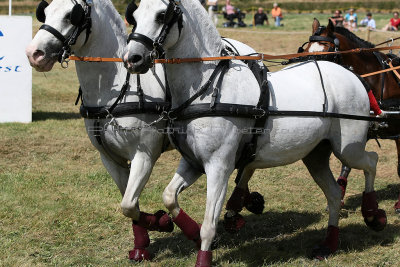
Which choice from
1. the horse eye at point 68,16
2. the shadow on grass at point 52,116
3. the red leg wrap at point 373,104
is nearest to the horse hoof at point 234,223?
the red leg wrap at point 373,104

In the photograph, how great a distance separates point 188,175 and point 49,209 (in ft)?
7.83

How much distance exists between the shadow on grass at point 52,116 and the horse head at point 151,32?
855cm

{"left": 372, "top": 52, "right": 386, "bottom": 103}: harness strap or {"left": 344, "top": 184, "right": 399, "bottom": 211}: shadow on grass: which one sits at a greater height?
{"left": 372, "top": 52, "right": 386, "bottom": 103}: harness strap

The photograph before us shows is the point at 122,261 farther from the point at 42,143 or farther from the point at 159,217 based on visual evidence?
the point at 42,143

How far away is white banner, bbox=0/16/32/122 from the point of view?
11.8 m

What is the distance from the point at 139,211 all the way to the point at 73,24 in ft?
5.42

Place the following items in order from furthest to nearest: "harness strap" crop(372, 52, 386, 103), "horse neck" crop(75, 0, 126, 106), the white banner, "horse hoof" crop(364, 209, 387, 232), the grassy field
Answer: the white banner, "harness strap" crop(372, 52, 386, 103), "horse hoof" crop(364, 209, 387, 232), the grassy field, "horse neck" crop(75, 0, 126, 106)

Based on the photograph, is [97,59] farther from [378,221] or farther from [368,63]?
[368,63]

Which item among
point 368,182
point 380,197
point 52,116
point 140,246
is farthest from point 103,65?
point 52,116

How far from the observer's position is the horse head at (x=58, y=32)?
4.52m

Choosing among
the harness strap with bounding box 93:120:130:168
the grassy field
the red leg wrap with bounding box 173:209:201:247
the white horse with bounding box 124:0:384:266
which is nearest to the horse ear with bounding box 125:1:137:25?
the white horse with bounding box 124:0:384:266

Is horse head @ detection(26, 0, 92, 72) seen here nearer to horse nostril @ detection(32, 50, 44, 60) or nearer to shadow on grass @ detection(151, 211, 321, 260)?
horse nostril @ detection(32, 50, 44, 60)

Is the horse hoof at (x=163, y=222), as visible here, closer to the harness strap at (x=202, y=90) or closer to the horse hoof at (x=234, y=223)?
the horse hoof at (x=234, y=223)

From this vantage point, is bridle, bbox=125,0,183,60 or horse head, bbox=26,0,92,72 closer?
bridle, bbox=125,0,183,60
